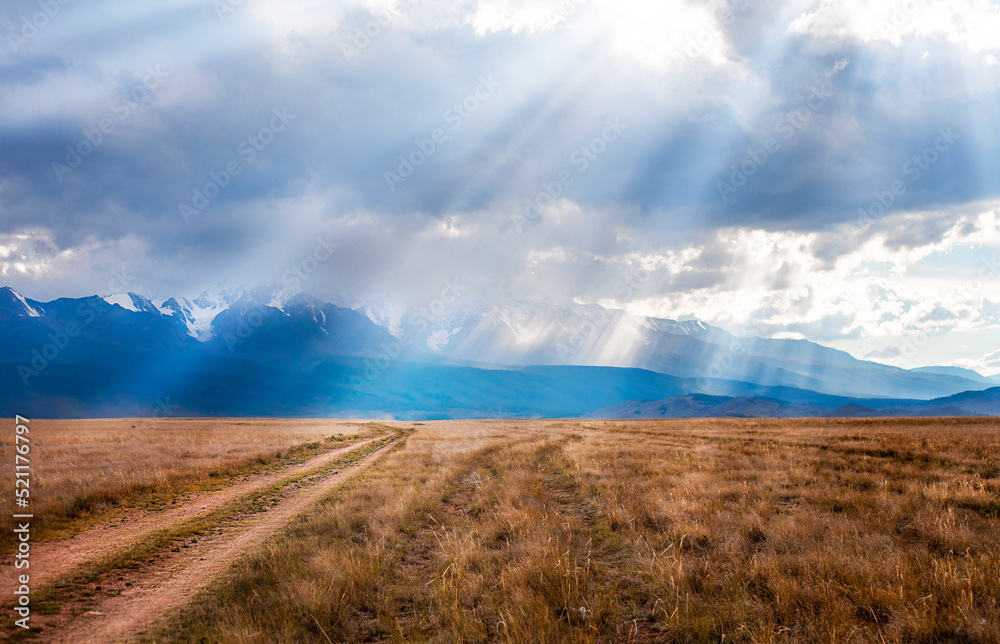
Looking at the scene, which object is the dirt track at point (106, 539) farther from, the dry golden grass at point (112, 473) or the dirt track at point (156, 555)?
the dry golden grass at point (112, 473)

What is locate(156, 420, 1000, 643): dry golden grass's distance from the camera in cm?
541

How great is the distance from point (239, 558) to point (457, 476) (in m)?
9.76

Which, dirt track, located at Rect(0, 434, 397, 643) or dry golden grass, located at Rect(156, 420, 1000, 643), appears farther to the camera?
dirt track, located at Rect(0, 434, 397, 643)

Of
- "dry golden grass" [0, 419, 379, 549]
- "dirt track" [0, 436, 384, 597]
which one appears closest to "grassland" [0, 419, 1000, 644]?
"dry golden grass" [0, 419, 379, 549]

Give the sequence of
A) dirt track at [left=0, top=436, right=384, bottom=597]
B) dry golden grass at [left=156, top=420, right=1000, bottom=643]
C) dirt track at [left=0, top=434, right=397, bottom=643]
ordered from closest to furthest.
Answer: dry golden grass at [left=156, top=420, right=1000, bottom=643] → dirt track at [left=0, top=434, right=397, bottom=643] → dirt track at [left=0, top=436, right=384, bottom=597]

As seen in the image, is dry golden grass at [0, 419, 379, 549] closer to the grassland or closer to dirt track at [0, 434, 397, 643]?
the grassland

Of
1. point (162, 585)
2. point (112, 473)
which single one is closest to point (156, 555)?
point (162, 585)

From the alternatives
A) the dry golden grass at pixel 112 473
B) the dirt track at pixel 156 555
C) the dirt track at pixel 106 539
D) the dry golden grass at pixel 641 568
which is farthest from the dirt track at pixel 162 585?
the dry golden grass at pixel 112 473

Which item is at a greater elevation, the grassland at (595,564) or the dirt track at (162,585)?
the grassland at (595,564)

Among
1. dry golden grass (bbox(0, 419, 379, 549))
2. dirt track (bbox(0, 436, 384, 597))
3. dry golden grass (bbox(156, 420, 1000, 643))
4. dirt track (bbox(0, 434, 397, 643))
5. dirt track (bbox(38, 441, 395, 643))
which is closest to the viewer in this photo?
dry golden grass (bbox(156, 420, 1000, 643))

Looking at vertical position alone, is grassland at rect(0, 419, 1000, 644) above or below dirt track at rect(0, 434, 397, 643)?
above

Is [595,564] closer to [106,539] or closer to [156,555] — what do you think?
[156,555]

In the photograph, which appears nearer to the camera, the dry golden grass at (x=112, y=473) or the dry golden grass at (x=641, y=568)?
the dry golden grass at (x=641, y=568)

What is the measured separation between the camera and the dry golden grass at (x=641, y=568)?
17.8ft
